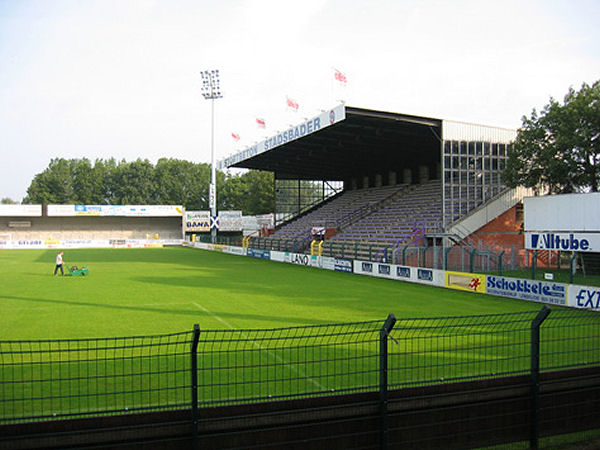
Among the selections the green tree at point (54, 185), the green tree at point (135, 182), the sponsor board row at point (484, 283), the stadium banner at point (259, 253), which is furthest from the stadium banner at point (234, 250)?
the green tree at point (54, 185)

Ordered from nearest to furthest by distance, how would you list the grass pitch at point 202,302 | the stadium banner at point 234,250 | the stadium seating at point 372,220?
the grass pitch at point 202,302
the stadium seating at point 372,220
the stadium banner at point 234,250

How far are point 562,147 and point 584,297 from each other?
1420 centimetres

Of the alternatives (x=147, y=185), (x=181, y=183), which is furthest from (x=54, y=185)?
(x=181, y=183)

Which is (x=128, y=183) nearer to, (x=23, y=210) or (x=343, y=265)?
(x=23, y=210)

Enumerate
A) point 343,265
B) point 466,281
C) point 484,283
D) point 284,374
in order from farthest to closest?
point 343,265 < point 466,281 < point 484,283 < point 284,374

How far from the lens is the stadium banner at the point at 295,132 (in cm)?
2914

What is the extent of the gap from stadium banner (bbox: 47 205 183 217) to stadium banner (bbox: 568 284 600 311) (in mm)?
61727

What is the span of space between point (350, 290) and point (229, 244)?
33526 millimetres

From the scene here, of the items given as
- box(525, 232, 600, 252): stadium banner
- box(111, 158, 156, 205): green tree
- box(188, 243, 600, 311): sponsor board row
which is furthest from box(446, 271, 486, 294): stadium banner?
box(111, 158, 156, 205): green tree

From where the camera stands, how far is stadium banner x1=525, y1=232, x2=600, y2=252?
22.4 m

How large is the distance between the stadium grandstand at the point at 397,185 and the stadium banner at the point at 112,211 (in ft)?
75.6

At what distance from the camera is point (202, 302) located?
18.7 metres

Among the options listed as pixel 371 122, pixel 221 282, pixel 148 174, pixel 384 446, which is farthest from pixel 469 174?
pixel 148 174

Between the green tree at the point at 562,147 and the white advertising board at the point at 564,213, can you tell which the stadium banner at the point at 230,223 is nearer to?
the green tree at the point at 562,147
